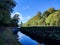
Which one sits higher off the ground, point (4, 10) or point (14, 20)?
point (14, 20)

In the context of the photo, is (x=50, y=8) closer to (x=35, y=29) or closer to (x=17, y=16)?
(x=17, y=16)

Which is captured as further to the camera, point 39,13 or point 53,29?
point 39,13

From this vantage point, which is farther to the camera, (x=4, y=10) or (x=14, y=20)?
(x=14, y=20)

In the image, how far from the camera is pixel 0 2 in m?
18.4

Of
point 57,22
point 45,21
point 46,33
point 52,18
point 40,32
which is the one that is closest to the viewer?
point 46,33

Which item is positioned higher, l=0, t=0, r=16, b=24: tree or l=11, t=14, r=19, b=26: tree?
l=11, t=14, r=19, b=26: tree

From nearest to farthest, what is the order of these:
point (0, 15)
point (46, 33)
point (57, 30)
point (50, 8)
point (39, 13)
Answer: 1. point (0, 15)
2. point (57, 30)
3. point (46, 33)
4. point (50, 8)
5. point (39, 13)

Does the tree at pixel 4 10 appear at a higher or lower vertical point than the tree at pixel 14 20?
lower

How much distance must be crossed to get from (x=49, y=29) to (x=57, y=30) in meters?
2.95

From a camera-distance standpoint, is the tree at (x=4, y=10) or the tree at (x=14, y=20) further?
the tree at (x=14, y=20)

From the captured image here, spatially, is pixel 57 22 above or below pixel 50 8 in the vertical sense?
below

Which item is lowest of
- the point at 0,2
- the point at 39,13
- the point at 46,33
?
the point at 46,33

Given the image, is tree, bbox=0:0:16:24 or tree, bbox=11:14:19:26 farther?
tree, bbox=11:14:19:26

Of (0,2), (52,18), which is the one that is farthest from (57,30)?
(52,18)
